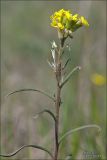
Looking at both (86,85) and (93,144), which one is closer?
(93,144)

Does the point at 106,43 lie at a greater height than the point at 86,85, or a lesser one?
greater

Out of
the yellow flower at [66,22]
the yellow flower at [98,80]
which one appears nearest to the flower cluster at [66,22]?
the yellow flower at [66,22]

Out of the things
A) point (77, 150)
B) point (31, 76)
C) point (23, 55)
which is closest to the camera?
point (77, 150)

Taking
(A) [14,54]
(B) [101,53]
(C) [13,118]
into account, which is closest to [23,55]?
(A) [14,54]

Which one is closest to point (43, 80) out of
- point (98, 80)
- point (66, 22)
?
point (98, 80)

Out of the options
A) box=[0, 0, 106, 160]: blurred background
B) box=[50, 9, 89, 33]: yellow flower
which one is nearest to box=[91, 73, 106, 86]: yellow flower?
box=[0, 0, 106, 160]: blurred background

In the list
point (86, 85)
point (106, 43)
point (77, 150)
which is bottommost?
point (77, 150)

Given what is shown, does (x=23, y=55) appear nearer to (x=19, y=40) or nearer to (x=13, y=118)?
(x=19, y=40)

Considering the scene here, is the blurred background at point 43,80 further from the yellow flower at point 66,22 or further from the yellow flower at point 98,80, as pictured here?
the yellow flower at point 66,22
